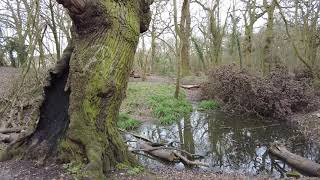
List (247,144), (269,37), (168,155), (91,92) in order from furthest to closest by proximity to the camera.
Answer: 1. (269,37)
2. (247,144)
3. (168,155)
4. (91,92)

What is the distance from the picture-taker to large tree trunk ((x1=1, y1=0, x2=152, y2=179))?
209 inches

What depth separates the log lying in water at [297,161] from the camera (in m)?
7.40

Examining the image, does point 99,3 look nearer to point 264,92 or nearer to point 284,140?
point 284,140

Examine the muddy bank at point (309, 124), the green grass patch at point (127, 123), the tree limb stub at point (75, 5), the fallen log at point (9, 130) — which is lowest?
the muddy bank at point (309, 124)

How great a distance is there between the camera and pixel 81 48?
566cm

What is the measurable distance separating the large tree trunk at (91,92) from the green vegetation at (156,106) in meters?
7.88

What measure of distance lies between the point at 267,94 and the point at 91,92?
1020 centimetres

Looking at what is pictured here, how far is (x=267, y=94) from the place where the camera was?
14016 mm

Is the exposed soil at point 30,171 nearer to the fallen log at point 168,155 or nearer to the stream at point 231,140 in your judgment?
the stream at point 231,140

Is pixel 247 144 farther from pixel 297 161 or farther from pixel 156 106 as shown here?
pixel 156 106

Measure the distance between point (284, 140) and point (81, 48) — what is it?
24.5 feet

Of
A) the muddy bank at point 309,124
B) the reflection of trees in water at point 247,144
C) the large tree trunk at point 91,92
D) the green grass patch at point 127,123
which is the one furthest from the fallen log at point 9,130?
the muddy bank at point 309,124

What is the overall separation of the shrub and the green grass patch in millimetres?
4745

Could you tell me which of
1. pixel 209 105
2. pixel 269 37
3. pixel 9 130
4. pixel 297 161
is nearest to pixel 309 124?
pixel 297 161
